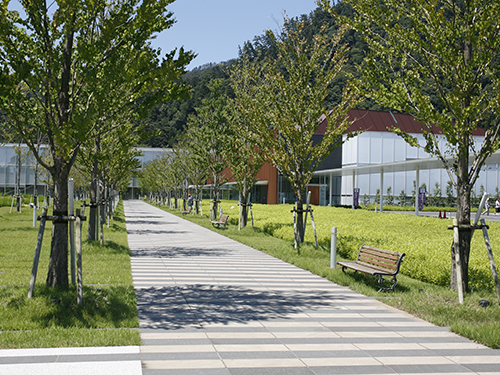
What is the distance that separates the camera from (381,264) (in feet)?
31.1

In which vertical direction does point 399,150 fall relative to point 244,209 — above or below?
above

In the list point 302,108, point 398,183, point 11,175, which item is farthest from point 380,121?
point 11,175

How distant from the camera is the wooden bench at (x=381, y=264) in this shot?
353 inches

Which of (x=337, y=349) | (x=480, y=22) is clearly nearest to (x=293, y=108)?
(x=480, y=22)

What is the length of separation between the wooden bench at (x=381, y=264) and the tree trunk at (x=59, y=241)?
539 cm

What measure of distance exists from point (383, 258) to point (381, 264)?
0.19 m

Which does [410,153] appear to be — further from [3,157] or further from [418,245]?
[3,157]

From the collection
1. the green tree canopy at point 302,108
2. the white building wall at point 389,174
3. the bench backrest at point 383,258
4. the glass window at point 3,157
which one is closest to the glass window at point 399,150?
the white building wall at point 389,174

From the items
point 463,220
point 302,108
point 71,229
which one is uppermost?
point 302,108

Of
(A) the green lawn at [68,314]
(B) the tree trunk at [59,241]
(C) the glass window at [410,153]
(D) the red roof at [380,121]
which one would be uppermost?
(D) the red roof at [380,121]

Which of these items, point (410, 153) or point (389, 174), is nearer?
point (389, 174)

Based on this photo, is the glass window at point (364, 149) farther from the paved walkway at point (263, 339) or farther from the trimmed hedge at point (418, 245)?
the paved walkway at point (263, 339)

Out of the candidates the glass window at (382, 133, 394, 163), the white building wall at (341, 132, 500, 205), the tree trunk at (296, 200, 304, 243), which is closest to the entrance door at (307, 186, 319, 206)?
the white building wall at (341, 132, 500, 205)

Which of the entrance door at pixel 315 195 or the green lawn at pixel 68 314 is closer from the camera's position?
the green lawn at pixel 68 314
